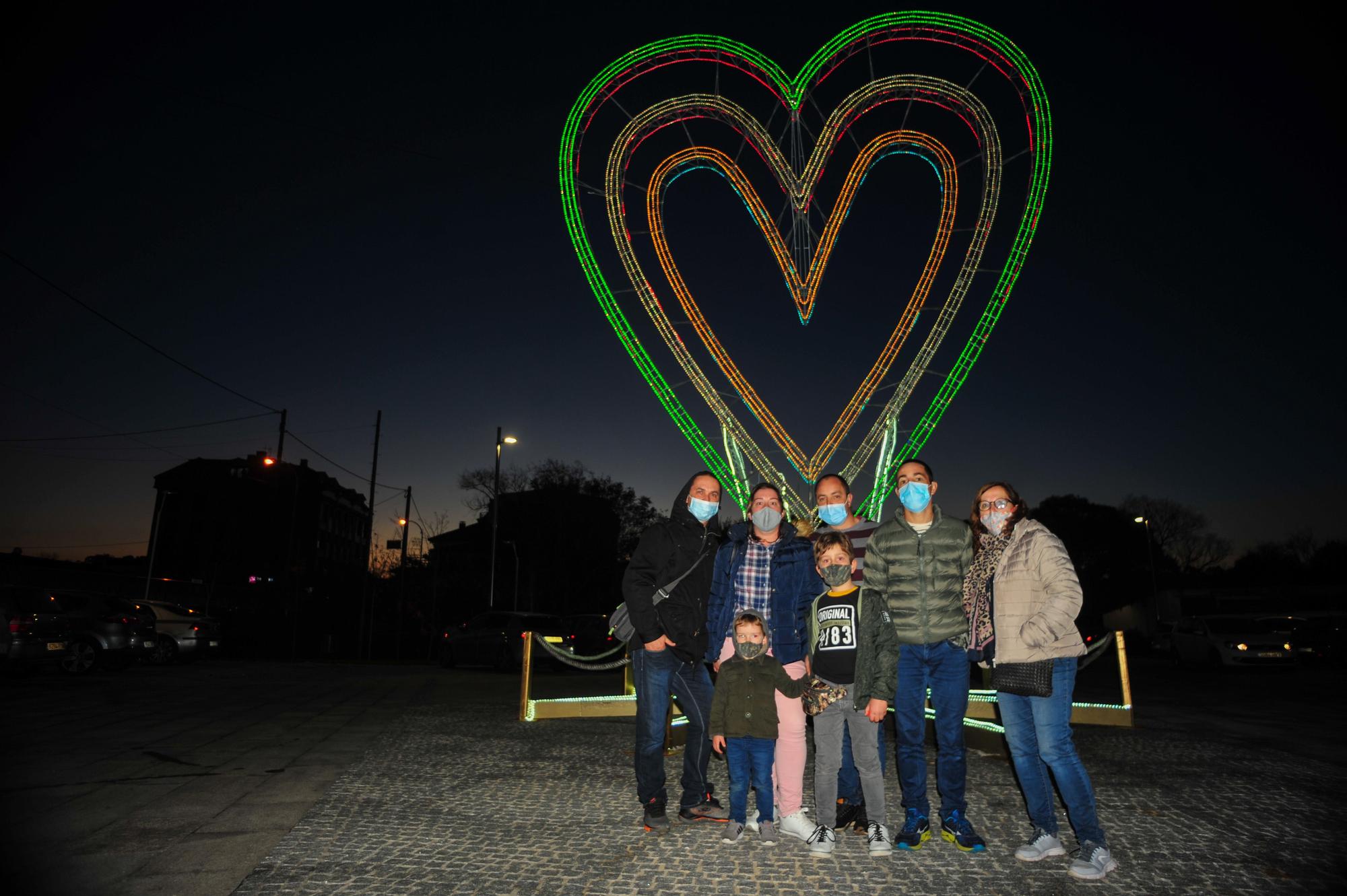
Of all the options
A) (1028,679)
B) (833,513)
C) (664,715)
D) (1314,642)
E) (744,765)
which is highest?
(833,513)

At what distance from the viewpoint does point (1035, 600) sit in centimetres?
447

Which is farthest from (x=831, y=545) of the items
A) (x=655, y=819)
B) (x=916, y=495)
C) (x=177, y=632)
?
(x=177, y=632)

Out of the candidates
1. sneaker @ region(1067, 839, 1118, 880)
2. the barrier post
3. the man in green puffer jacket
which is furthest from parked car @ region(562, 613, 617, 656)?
sneaker @ region(1067, 839, 1118, 880)

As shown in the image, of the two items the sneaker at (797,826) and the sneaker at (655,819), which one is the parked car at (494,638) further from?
the sneaker at (797,826)

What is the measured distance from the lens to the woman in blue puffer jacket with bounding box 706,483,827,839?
4.83 metres

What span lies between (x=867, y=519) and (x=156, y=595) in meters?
50.6

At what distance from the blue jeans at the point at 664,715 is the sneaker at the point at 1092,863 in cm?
215

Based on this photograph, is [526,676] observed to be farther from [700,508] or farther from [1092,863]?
[1092,863]

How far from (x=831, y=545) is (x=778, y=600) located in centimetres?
47

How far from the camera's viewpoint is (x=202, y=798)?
5527 millimetres

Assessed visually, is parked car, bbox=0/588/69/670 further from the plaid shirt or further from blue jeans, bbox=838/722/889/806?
blue jeans, bbox=838/722/889/806

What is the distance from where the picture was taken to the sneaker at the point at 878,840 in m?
4.41

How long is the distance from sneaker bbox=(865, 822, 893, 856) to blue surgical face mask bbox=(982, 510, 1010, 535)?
180cm

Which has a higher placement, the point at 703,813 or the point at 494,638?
the point at 494,638
